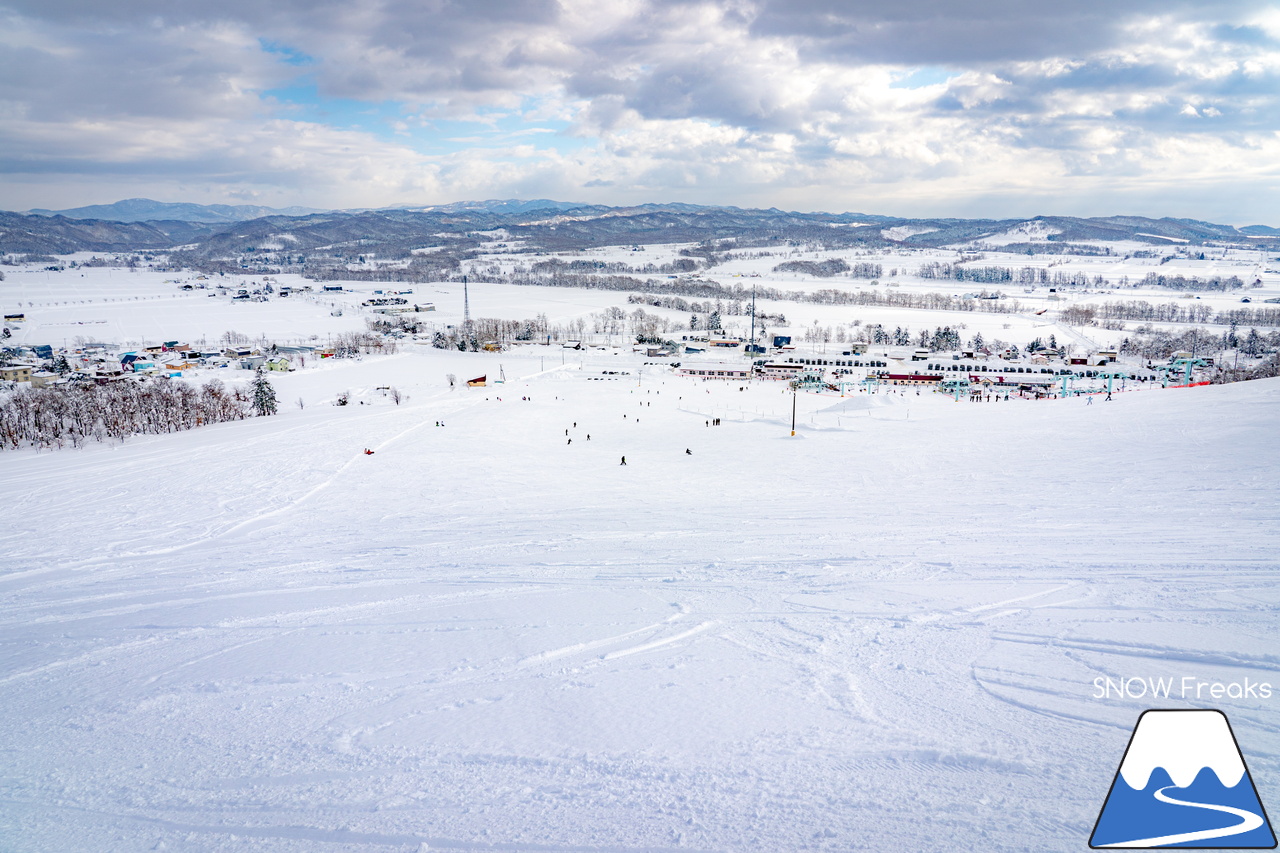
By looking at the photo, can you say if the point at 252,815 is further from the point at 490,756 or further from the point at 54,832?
the point at 490,756

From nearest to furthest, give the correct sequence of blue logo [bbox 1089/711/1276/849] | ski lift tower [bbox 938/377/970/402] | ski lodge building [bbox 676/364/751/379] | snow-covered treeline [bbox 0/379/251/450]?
1. blue logo [bbox 1089/711/1276/849]
2. snow-covered treeline [bbox 0/379/251/450]
3. ski lift tower [bbox 938/377/970/402]
4. ski lodge building [bbox 676/364/751/379]

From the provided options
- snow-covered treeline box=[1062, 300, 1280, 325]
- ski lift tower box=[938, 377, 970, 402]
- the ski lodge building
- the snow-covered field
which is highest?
snow-covered treeline box=[1062, 300, 1280, 325]

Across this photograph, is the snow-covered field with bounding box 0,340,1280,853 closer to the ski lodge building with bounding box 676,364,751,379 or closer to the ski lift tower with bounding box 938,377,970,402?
the ski lift tower with bounding box 938,377,970,402

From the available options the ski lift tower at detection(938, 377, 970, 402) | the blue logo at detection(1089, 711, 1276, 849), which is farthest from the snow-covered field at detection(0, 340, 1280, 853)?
the ski lift tower at detection(938, 377, 970, 402)

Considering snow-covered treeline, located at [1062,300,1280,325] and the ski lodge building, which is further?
snow-covered treeline, located at [1062,300,1280,325]

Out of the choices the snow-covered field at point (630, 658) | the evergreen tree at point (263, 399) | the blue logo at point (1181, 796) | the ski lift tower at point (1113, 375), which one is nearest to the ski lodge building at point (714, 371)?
the ski lift tower at point (1113, 375)

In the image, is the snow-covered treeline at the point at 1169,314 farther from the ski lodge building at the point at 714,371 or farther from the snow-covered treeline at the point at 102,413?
the snow-covered treeline at the point at 102,413

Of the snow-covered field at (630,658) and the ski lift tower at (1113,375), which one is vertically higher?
the snow-covered field at (630,658)
